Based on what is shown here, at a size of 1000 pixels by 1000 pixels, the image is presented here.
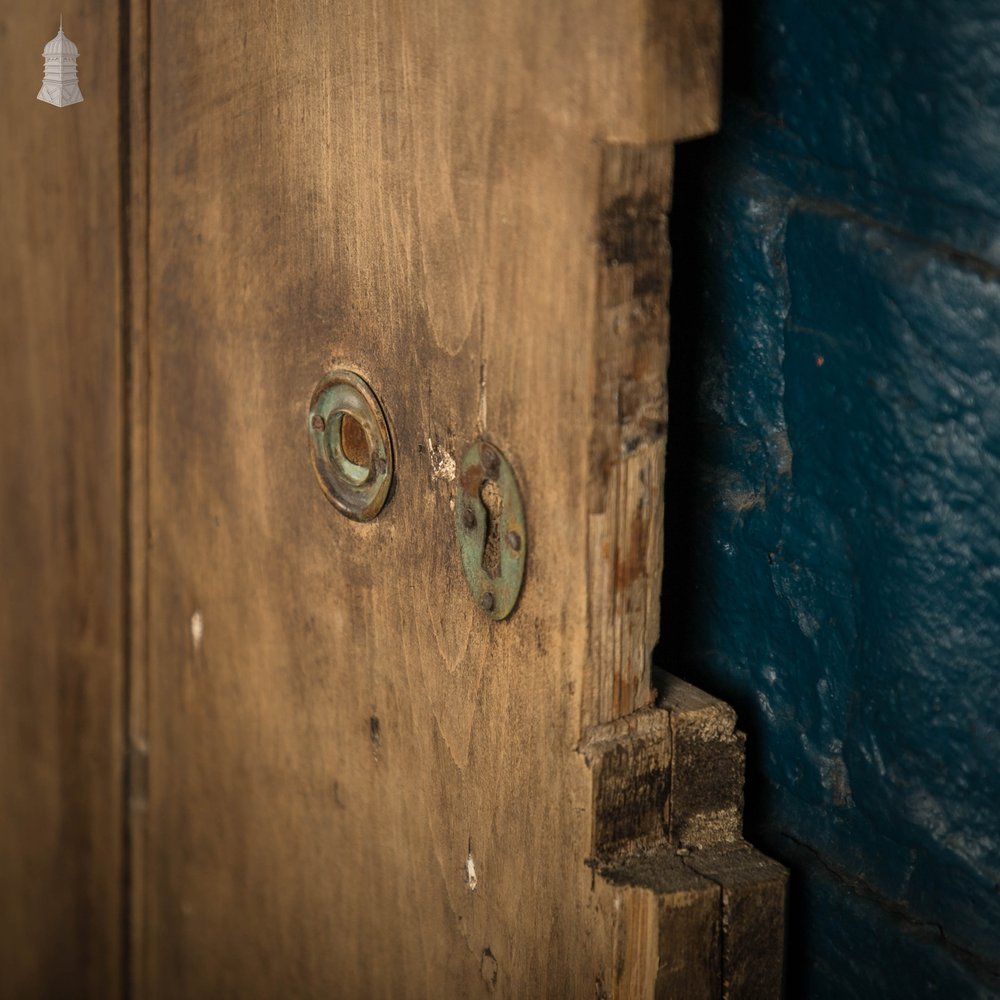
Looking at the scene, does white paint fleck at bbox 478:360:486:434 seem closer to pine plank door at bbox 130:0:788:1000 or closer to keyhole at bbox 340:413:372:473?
pine plank door at bbox 130:0:788:1000

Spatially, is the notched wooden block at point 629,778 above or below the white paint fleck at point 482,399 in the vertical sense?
below

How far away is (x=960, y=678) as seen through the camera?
67 centimetres

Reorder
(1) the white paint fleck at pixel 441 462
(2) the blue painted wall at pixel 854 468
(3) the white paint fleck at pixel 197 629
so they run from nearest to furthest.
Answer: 1. (2) the blue painted wall at pixel 854 468
2. (1) the white paint fleck at pixel 441 462
3. (3) the white paint fleck at pixel 197 629

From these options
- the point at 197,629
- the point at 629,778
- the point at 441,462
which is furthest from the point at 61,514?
the point at 629,778

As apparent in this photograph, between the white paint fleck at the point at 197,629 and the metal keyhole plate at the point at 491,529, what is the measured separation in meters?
0.38

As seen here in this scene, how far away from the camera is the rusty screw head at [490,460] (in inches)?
28.5

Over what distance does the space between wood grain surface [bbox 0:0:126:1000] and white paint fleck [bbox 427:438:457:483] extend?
421mm

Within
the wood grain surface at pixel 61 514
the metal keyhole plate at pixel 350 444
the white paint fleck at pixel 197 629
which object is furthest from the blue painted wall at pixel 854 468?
the wood grain surface at pixel 61 514

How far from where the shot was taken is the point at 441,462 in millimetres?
770

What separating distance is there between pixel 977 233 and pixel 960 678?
207mm

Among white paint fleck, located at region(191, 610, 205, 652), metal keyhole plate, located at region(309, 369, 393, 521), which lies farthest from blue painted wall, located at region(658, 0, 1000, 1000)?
white paint fleck, located at region(191, 610, 205, 652)

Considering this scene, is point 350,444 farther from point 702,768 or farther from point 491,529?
point 702,768

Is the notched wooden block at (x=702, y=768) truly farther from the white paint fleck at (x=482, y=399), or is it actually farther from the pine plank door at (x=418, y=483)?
the white paint fleck at (x=482, y=399)

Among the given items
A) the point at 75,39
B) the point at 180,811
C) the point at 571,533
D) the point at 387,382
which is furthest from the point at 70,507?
the point at 571,533
